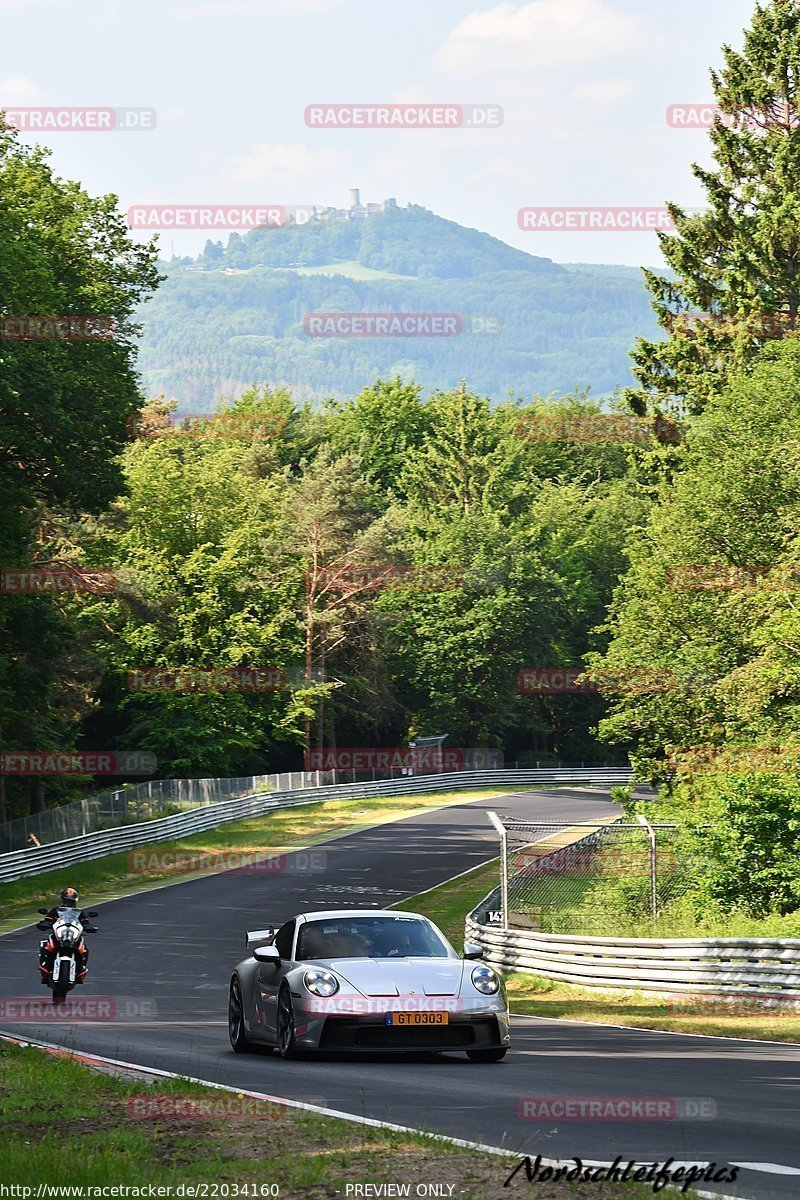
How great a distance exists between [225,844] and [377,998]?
42.6m

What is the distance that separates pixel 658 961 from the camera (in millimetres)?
21562

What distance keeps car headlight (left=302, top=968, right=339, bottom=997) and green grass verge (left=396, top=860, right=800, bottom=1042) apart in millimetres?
5634

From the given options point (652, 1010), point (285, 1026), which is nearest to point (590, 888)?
point (652, 1010)

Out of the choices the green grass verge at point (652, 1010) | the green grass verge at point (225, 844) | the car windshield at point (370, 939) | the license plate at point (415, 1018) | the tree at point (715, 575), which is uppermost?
the tree at point (715, 575)

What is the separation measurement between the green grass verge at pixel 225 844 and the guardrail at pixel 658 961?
15362 millimetres

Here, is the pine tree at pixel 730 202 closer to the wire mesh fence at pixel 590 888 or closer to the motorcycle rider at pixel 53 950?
the wire mesh fence at pixel 590 888

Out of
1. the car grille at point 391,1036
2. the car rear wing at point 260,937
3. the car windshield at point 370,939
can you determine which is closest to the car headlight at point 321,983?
the car grille at point 391,1036

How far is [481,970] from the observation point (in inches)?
527

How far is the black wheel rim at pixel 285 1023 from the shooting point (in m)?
13.2

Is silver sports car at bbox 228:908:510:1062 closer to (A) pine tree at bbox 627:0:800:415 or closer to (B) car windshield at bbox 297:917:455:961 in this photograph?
(B) car windshield at bbox 297:917:455:961

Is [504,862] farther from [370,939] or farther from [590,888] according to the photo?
[370,939]

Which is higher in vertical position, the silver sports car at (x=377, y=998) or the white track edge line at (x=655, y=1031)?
the silver sports car at (x=377, y=998)

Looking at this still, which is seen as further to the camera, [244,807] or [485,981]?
[244,807]

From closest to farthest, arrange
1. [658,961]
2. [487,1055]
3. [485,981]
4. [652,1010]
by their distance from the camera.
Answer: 1. [485,981]
2. [487,1055]
3. [652,1010]
4. [658,961]
